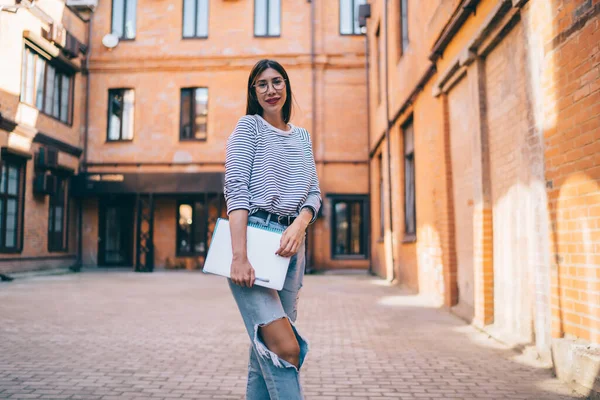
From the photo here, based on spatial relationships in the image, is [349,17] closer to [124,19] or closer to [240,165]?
[124,19]

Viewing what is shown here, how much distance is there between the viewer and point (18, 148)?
14.0 metres

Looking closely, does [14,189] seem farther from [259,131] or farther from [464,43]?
[259,131]

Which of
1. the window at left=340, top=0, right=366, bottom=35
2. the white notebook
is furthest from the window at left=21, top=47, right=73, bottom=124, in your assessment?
the white notebook

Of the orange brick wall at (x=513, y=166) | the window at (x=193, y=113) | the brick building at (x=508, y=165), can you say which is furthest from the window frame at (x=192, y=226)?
the orange brick wall at (x=513, y=166)

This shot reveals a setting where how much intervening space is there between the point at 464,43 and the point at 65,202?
14.4 m

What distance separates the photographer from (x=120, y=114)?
18.5m

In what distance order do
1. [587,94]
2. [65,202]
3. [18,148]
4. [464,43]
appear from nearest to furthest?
[587,94] < [464,43] < [18,148] < [65,202]

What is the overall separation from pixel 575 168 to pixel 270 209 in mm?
2655

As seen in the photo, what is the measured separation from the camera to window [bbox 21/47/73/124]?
1486cm

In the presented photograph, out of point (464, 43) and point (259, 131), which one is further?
point (464, 43)

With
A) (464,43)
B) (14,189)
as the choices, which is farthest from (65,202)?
(464,43)

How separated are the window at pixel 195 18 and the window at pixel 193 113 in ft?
6.76

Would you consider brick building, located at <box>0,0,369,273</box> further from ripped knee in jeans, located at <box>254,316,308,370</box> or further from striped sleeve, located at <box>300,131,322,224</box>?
ripped knee in jeans, located at <box>254,316,308,370</box>

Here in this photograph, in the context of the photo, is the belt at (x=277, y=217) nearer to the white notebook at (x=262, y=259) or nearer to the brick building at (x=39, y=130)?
the white notebook at (x=262, y=259)
